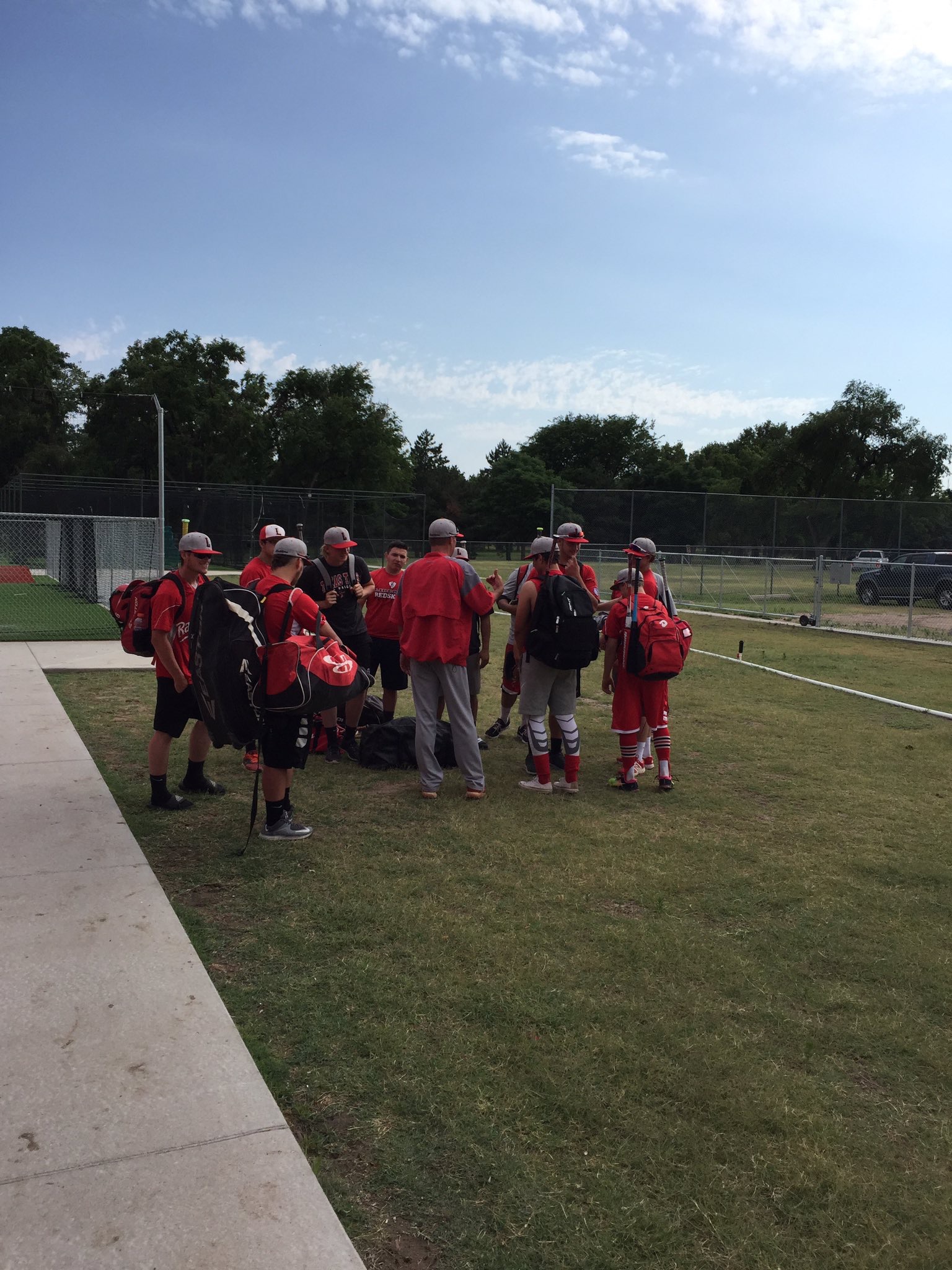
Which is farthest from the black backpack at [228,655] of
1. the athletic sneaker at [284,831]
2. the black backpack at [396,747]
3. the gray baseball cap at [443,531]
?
the black backpack at [396,747]

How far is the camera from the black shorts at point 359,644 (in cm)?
761

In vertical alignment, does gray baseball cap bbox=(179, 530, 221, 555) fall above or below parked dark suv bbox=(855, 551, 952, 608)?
above

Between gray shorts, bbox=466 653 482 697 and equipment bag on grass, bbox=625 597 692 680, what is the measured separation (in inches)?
51.5

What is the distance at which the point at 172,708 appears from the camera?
5926 millimetres

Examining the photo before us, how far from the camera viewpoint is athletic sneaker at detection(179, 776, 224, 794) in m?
6.46

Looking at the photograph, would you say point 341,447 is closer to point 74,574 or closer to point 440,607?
point 74,574

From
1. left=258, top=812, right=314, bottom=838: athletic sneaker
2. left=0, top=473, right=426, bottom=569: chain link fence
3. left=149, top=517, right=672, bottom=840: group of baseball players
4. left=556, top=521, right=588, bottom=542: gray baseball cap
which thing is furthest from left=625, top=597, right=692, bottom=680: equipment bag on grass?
left=0, top=473, right=426, bottom=569: chain link fence

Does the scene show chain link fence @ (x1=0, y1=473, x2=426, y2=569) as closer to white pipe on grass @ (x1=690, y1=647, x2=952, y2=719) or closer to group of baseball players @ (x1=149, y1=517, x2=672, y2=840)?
white pipe on grass @ (x1=690, y1=647, x2=952, y2=719)

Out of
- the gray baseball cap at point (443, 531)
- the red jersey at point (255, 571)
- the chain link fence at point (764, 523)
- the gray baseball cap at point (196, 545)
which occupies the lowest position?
the red jersey at point (255, 571)

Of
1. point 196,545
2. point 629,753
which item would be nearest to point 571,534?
point 629,753

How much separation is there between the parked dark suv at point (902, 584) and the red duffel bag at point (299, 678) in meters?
21.6

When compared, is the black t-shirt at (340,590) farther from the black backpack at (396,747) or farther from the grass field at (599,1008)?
the grass field at (599,1008)

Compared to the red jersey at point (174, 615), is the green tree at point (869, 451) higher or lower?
higher

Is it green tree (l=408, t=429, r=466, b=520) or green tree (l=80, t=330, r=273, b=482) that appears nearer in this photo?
green tree (l=80, t=330, r=273, b=482)
